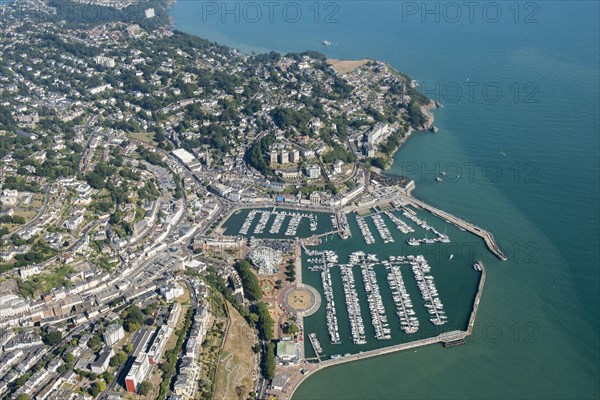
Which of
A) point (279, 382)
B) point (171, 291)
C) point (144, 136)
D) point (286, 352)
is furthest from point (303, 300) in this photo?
point (144, 136)

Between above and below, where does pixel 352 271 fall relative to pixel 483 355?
above

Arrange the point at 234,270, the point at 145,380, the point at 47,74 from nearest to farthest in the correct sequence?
the point at 145,380
the point at 234,270
the point at 47,74

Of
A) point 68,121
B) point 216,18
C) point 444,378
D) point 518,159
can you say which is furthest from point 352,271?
point 216,18

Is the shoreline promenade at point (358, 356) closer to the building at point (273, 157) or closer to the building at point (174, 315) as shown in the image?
the building at point (174, 315)

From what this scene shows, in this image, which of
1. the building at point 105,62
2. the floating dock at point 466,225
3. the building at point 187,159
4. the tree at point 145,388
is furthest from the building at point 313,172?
the building at point 105,62

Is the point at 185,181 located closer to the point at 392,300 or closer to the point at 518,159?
the point at 392,300

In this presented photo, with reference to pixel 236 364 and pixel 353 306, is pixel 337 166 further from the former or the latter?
pixel 236 364
